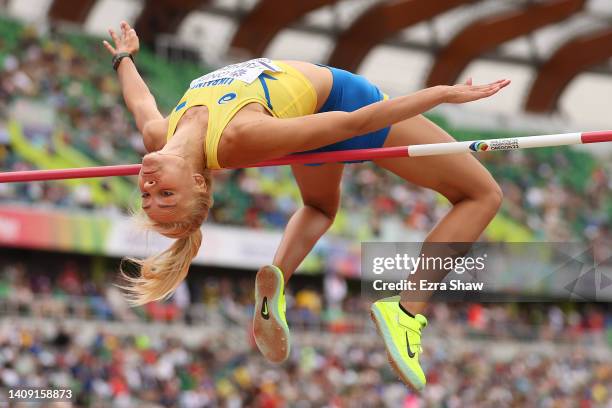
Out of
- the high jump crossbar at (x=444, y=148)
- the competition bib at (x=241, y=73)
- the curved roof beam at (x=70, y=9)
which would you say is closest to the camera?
the high jump crossbar at (x=444, y=148)

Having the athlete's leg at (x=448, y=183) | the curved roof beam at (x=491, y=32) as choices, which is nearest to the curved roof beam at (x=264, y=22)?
the curved roof beam at (x=491, y=32)

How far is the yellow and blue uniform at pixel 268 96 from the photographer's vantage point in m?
4.59

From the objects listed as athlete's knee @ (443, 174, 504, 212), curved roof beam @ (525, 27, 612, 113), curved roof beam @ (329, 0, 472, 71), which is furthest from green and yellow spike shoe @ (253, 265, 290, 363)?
curved roof beam @ (525, 27, 612, 113)

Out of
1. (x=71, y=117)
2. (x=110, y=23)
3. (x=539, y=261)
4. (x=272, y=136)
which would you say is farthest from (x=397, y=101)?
(x=110, y=23)

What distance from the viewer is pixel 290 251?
17.9ft

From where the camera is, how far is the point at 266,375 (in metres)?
14.4

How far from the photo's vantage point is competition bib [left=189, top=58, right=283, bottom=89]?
4727mm

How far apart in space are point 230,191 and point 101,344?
18.2 feet

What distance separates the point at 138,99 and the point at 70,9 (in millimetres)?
16974

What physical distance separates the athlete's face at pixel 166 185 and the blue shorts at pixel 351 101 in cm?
70

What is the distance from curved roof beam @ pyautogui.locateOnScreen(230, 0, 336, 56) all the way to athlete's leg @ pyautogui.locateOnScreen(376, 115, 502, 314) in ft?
56.8

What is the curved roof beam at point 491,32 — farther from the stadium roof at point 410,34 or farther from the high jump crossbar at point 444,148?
the high jump crossbar at point 444,148

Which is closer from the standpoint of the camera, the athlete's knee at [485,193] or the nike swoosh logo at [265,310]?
the athlete's knee at [485,193]

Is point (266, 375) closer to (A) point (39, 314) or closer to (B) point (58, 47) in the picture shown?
(A) point (39, 314)
